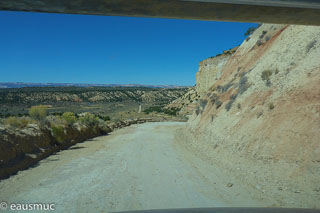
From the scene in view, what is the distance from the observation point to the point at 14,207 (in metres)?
5.94

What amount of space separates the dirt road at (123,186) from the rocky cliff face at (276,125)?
3.57 feet

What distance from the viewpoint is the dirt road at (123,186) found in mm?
6297

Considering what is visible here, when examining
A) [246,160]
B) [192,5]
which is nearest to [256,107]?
[246,160]

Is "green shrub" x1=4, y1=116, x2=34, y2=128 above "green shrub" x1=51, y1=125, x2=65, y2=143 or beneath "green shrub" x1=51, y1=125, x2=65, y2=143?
above

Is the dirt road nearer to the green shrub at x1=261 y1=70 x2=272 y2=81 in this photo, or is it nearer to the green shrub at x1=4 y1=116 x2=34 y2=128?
the green shrub at x1=4 y1=116 x2=34 y2=128

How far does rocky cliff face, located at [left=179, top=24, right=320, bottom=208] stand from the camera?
754 centimetres

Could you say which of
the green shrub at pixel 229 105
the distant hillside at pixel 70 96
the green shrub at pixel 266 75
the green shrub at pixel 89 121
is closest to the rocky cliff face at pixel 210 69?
the green shrub at pixel 89 121

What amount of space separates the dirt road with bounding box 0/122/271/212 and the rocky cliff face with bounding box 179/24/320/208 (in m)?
1.09

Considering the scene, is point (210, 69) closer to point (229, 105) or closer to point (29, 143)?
point (229, 105)

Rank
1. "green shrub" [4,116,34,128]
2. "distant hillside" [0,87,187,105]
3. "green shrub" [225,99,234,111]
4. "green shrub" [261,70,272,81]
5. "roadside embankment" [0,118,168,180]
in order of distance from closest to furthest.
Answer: "roadside embankment" [0,118,168,180] → "green shrub" [4,116,34,128] → "green shrub" [261,70,272,81] → "green shrub" [225,99,234,111] → "distant hillside" [0,87,187,105]

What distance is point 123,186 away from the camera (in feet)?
25.3

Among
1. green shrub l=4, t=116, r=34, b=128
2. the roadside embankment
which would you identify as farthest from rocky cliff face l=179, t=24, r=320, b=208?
green shrub l=4, t=116, r=34, b=128

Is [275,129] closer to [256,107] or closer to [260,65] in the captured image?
[256,107]

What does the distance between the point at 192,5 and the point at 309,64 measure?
29.8ft
